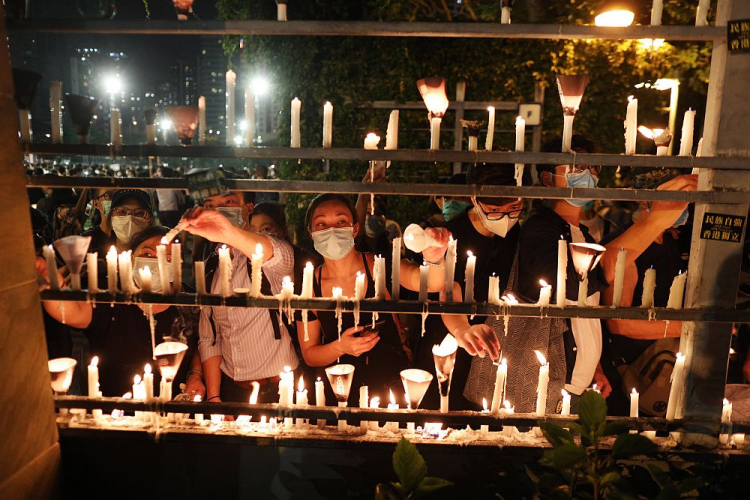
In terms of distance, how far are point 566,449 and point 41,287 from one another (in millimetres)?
2521

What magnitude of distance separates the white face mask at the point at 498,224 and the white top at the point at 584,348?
0.39m

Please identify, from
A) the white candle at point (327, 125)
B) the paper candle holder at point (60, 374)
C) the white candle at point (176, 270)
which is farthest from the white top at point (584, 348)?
the paper candle holder at point (60, 374)

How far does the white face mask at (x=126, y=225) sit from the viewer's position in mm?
4414

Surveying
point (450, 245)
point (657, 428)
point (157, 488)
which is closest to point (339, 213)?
point (450, 245)

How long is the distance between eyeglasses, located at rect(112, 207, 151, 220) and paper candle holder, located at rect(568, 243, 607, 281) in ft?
11.7

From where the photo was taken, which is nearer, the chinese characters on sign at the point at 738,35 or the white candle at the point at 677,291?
the chinese characters on sign at the point at 738,35

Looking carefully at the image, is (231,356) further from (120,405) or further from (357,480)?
(357,480)

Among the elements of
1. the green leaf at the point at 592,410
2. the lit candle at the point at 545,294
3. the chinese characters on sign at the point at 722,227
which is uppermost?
the chinese characters on sign at the point at 722,227

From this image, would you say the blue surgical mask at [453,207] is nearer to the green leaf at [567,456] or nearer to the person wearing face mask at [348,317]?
the person wearing face mask at [348,317]

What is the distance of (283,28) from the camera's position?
2.57 metres

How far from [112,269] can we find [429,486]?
5.87 feet

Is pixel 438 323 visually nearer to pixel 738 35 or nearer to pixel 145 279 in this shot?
pixel 145 279

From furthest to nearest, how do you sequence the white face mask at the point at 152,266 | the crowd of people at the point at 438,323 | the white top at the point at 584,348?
the white face mask at the point at 152,266 → the white top at the point at 584,348 → the crowd of people at the point at 438,323

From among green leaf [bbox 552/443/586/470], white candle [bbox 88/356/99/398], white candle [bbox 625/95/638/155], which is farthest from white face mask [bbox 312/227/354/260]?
green leaf [bbox 552/443/586/470]
